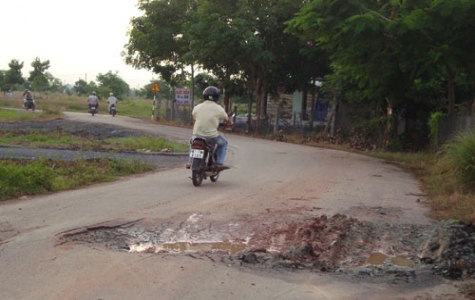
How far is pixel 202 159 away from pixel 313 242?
4337 mm

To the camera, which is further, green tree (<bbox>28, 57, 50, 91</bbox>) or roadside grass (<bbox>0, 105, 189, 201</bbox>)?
green tree (<bbox>28, 57, 50, 91</bbox>)

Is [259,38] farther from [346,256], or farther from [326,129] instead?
[346,256]

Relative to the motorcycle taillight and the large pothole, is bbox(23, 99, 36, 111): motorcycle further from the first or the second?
the large pothole

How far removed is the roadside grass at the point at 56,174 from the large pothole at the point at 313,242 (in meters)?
2.79

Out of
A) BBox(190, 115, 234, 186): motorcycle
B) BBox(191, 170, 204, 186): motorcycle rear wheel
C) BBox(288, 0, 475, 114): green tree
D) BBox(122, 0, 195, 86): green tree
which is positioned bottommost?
BBox(191, 170, 204, 186): motorcycle rear wheel

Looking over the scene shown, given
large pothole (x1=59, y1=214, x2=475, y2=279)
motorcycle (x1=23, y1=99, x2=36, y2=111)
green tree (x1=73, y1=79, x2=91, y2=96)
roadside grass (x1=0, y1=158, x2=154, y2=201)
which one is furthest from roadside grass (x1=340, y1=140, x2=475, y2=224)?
green tree (x1=73, y1=79, x2=91, y2=96)

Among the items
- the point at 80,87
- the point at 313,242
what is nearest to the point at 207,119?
the point at 313,242

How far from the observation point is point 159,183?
10578mm

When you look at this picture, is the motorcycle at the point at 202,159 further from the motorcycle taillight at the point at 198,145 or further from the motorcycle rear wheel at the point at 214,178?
the motorcycle rear wheel at the point at 214,178

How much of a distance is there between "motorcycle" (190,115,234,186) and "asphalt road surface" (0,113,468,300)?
8.4 inches

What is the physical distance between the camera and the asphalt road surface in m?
4.64

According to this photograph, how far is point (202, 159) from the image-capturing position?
10.2m

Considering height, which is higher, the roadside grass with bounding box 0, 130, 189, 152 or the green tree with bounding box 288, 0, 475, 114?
the green tree with bounding box 288, 0, 475, 114

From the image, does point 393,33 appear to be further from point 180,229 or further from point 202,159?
point 180,229
